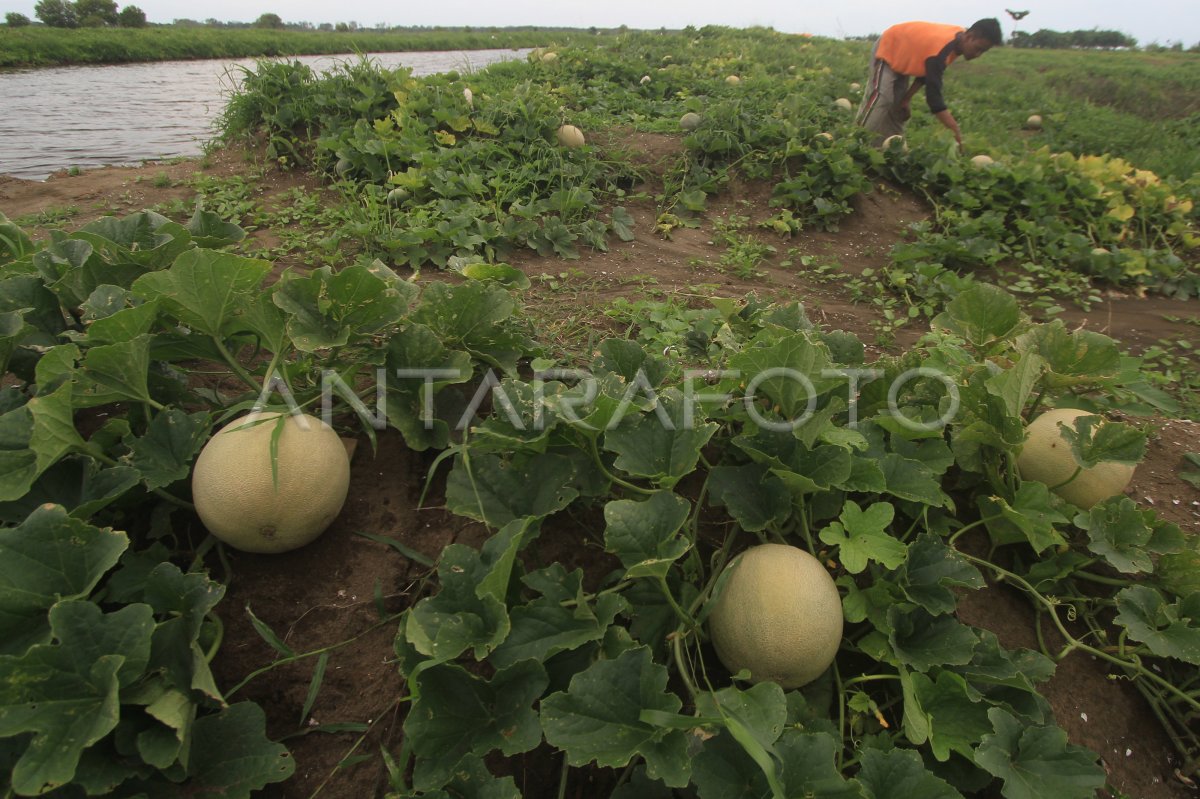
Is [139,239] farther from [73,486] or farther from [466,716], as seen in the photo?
[466,716]

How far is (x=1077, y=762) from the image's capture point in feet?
4.65

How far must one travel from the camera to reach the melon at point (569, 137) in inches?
214

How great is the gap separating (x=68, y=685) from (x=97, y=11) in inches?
1346

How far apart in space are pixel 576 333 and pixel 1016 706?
2086 mm

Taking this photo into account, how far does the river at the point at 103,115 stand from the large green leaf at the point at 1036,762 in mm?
6594

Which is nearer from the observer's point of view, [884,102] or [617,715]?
[617,715]

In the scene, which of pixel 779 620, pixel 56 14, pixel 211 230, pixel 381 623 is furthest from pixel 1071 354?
pixel 56 14

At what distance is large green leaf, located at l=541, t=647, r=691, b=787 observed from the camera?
1282mm

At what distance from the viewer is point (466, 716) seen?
1.46m

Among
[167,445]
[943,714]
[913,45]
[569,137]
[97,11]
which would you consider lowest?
[943,714]

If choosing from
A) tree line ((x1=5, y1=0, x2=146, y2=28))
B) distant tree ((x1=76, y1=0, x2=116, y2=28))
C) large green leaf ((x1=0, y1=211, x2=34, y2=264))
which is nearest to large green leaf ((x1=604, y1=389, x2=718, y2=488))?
large green leaf ((x1=0, y1=211, x2=34, y2=264))

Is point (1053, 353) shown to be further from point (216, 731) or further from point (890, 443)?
point (216, 731)

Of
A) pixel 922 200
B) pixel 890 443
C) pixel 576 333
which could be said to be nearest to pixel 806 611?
pixel 890 443

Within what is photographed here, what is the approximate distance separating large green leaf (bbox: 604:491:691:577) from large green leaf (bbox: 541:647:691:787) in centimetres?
22
